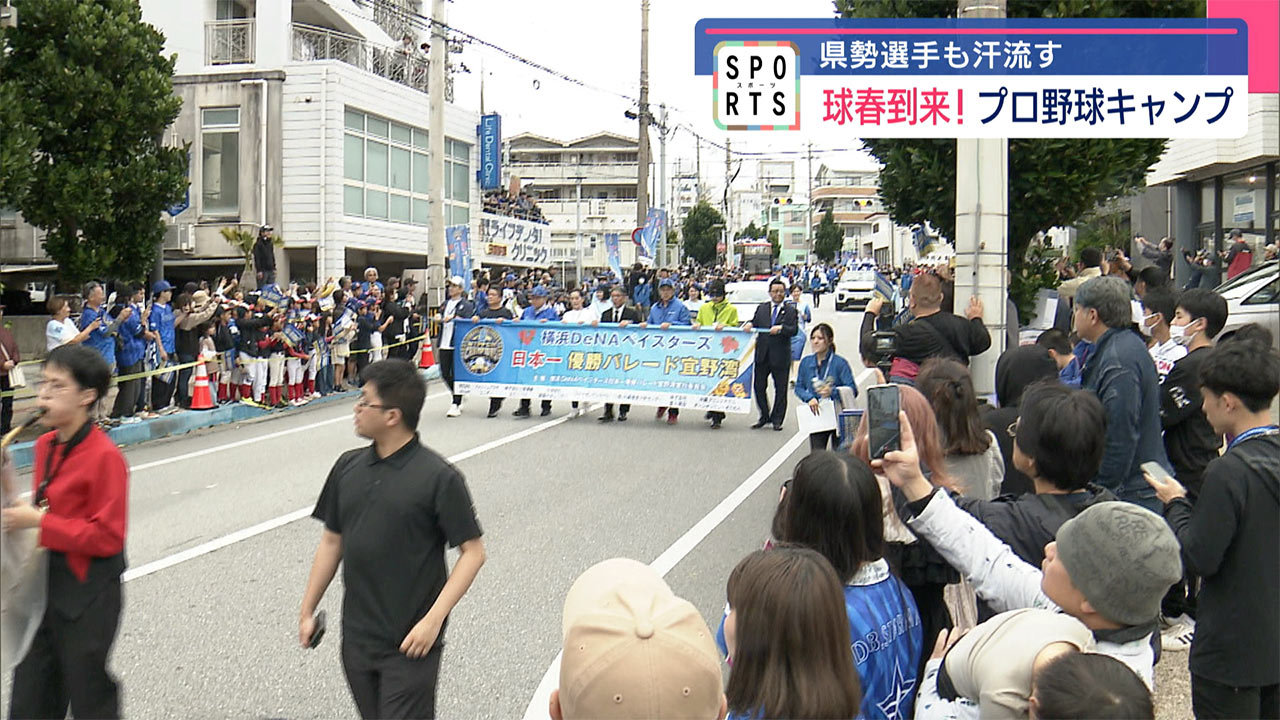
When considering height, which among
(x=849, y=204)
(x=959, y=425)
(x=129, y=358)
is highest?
(x=849, y=204)

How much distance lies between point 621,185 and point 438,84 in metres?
66.2

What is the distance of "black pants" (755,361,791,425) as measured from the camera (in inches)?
558

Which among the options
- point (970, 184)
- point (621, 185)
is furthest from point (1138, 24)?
point (621, 185)

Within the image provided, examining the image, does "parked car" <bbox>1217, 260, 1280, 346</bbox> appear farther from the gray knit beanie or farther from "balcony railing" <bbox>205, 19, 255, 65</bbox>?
"balcony railing" <bbox>205, 19, 255, 65</bbox>

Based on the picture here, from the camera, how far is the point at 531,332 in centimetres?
1519

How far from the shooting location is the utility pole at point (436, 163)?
927 inches

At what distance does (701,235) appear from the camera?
7969 centimetres

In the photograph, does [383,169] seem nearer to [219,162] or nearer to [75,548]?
[219,162]

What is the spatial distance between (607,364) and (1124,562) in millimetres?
12204

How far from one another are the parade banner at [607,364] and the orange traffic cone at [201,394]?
3436 mm

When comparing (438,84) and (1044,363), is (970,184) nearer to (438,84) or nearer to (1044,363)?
(1044,363)

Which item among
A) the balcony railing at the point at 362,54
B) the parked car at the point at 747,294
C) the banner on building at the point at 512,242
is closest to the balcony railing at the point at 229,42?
the balcony railing at the point at 362,54

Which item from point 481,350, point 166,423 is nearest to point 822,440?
point 481,350

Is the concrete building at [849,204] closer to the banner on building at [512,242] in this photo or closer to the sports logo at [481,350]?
the banner on building at [512,242]
